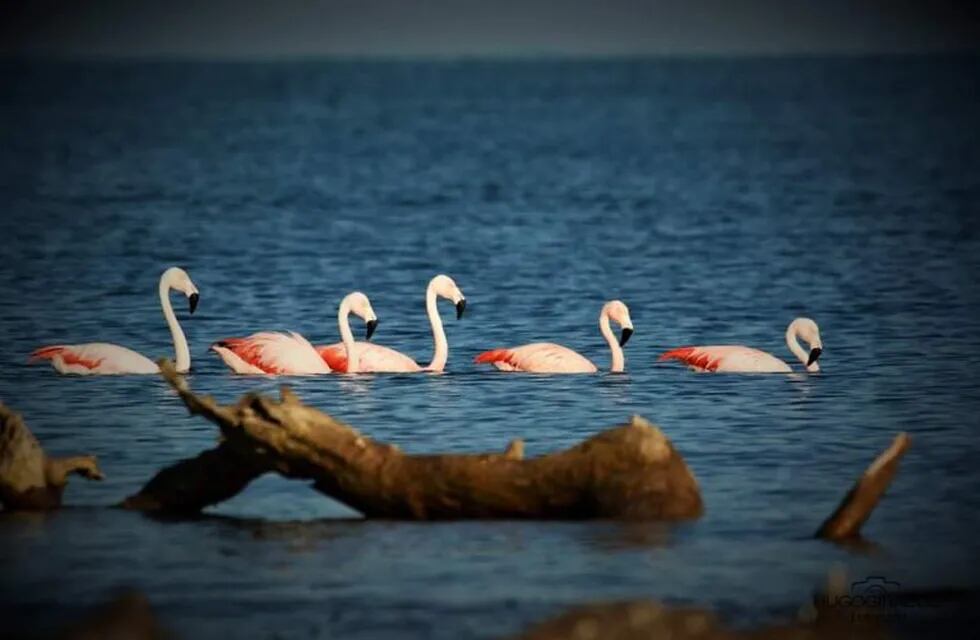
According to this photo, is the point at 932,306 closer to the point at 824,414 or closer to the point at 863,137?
the point at 824,414

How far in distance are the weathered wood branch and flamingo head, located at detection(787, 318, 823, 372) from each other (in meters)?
7.33

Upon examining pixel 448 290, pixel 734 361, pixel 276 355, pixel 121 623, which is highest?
pixel 448 290

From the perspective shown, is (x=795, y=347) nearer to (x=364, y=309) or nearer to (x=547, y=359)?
(x=547, y=359)

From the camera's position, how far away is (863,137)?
231 feet

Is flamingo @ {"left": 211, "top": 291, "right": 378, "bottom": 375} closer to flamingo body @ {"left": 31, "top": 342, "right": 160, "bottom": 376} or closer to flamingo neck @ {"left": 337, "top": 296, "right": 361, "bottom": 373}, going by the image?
flamingo neck @ {"left": 337, "top": 296, "right": 361, "bottom": 373}

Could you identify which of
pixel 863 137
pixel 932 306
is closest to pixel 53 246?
pixel 932 306

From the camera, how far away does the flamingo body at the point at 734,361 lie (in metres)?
20.8

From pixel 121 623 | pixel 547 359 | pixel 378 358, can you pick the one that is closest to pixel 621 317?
pixel 547 359

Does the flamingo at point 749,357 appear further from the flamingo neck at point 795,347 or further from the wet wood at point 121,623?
the wet wood at point 121,623

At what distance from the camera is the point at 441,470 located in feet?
44.8

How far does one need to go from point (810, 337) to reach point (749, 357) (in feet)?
2.16

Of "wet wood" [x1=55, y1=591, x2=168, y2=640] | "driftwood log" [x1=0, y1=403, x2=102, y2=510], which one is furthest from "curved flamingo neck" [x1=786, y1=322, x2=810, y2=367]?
"wet wood" [x1=55, y1=591, x2=168, y2=640]

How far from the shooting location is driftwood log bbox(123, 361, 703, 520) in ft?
43.8

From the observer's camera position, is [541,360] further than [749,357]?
No
